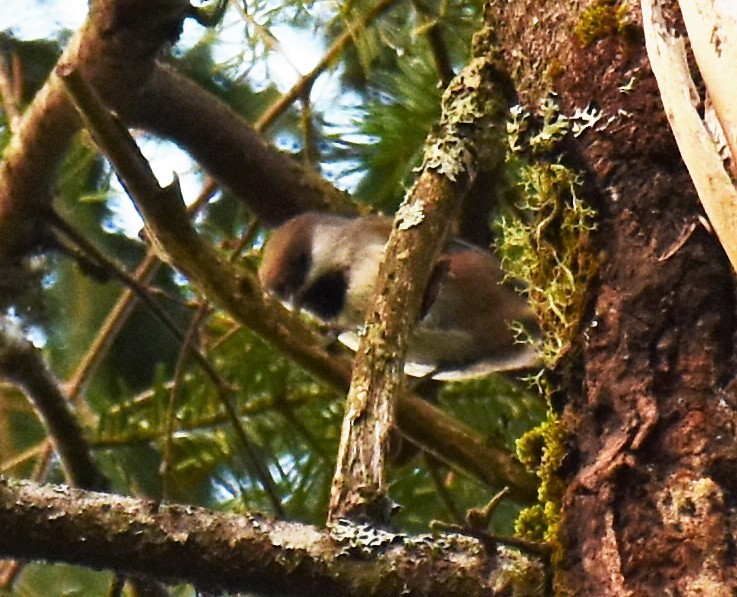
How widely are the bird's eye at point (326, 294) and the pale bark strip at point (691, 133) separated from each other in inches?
40.2

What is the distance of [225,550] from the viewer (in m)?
0.76

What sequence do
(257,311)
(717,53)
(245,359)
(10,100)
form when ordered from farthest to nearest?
(245,359)
(10,100)
(257,311)
(717,53)

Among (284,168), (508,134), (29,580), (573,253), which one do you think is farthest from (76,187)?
(573,253)

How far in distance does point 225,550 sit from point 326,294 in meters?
1.09

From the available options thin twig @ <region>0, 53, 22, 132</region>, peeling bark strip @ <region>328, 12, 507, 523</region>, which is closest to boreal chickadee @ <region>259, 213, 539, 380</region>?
thin twig @ <region>0, 53, 22, 132</region>

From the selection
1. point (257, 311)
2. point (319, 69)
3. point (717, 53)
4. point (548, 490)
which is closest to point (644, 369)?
point (548, 490)

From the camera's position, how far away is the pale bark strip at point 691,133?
29.5 inches

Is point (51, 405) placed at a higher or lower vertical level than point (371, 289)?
lower

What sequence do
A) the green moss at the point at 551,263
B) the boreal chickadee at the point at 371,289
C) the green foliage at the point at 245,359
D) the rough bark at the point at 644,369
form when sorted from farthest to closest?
1. the boreal chickadee at the point at 371,289
2. the green foliage at the point at 245,359
3. the green moss at the point at 551,263
4. the rough bark at the point at 644,369

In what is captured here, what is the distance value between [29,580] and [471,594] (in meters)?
1.32

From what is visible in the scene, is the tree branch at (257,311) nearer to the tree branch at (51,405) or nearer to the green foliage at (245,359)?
the green foliage at (245,359)

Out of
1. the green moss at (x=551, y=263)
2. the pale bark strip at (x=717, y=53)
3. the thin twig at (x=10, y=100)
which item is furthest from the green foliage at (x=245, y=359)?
the pale bark strip at (x=717, y=53)

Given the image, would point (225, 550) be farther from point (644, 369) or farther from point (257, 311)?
point (257, 311)

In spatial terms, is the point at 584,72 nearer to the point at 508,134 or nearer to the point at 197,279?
the point at 508,134
